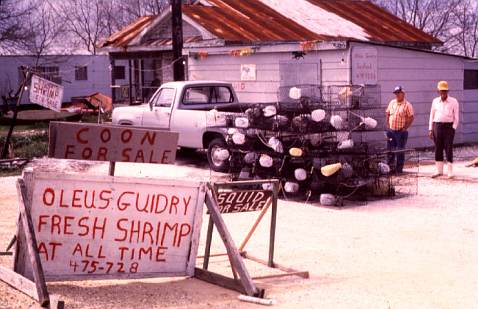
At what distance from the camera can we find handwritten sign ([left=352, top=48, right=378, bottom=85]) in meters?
16.5

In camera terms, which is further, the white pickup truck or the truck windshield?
the truck windshield

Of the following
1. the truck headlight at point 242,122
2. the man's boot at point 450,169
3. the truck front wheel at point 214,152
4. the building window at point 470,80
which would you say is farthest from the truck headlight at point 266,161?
the building window at point 470,80

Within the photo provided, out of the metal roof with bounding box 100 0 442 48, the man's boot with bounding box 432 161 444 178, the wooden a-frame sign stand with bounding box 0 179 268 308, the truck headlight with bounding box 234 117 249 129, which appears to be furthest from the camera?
the metal roof with bounding box 100 0 442 48

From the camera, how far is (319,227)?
10.5 meters

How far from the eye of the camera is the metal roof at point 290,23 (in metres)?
22.3

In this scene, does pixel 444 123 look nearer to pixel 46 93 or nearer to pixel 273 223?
pixel 273 223

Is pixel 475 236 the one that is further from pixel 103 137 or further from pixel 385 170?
pixel 103 137

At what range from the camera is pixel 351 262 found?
834cm

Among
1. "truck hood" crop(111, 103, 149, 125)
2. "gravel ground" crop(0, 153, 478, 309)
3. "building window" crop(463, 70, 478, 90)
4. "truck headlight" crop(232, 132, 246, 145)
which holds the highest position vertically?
"building window" crop(463, 70, 478, 90)

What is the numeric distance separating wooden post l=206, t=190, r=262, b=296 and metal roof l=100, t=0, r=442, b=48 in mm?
14633

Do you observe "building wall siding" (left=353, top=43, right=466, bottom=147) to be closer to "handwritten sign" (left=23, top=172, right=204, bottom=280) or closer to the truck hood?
the truck hood

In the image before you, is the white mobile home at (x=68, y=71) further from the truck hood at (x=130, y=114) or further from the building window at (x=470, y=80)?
the building window at (x=470, y=80)

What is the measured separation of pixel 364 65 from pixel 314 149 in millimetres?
4921

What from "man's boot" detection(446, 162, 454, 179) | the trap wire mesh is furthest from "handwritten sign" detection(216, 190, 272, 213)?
"man's boot" detection(446, 162, 454, 179)
